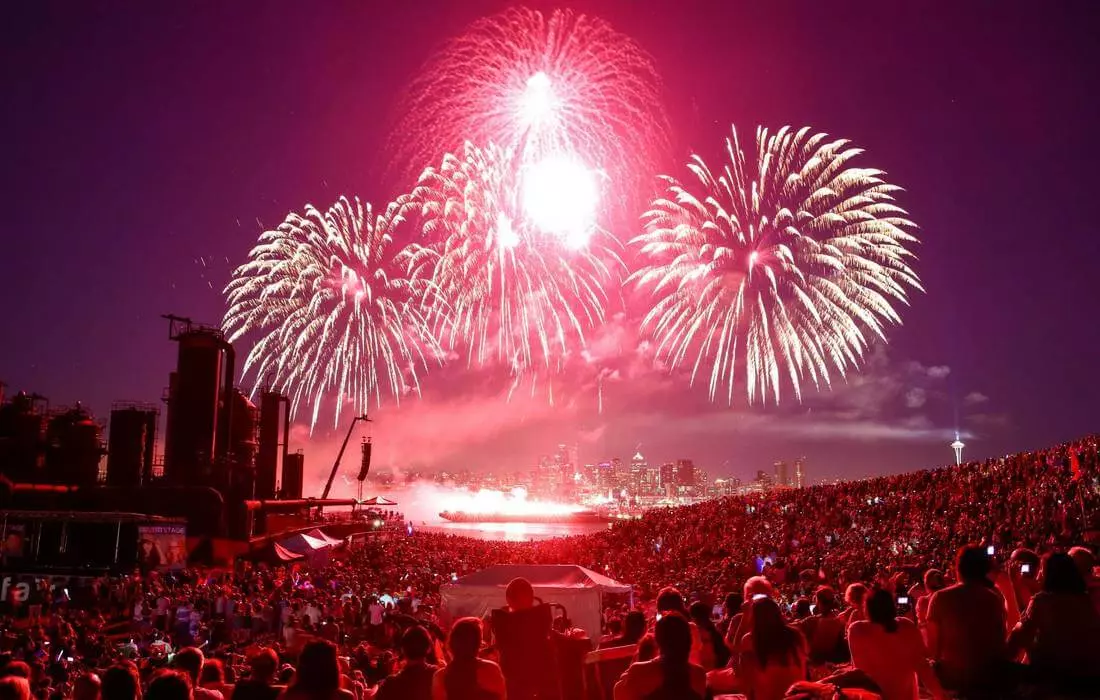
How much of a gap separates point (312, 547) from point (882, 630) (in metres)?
32.2

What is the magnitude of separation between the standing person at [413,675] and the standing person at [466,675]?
0.10m

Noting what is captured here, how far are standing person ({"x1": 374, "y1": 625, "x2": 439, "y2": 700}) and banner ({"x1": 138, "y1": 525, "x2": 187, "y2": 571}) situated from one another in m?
29.4

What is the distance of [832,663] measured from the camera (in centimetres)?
643

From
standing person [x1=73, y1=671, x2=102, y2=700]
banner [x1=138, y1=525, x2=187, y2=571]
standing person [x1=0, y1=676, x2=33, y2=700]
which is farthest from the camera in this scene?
banner [x1=138, y1=525, x2=187, y2=571]

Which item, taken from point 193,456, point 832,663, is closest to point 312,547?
point 193,456

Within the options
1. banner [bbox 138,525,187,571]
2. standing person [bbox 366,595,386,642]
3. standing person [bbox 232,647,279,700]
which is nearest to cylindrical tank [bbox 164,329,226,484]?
banner [bbox 138,525,187,571]

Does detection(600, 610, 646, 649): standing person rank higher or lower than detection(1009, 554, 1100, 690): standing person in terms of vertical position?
lower

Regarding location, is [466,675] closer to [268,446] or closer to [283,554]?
[283,554]

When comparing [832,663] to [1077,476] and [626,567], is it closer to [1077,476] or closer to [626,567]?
[1077,476]

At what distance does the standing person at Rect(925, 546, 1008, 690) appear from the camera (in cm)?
441

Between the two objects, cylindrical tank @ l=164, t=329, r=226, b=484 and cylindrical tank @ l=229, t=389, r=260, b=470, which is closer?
cylindrical tank @ l=164, t=329, r=226, b=484

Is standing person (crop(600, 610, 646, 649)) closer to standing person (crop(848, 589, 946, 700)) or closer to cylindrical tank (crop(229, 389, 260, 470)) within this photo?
standing person (crop(848, 589, 946, 700))

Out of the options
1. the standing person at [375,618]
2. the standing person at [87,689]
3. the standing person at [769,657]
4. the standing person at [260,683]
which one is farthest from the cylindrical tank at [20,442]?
the standing person at [769,657]

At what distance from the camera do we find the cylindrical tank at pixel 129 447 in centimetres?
4097
